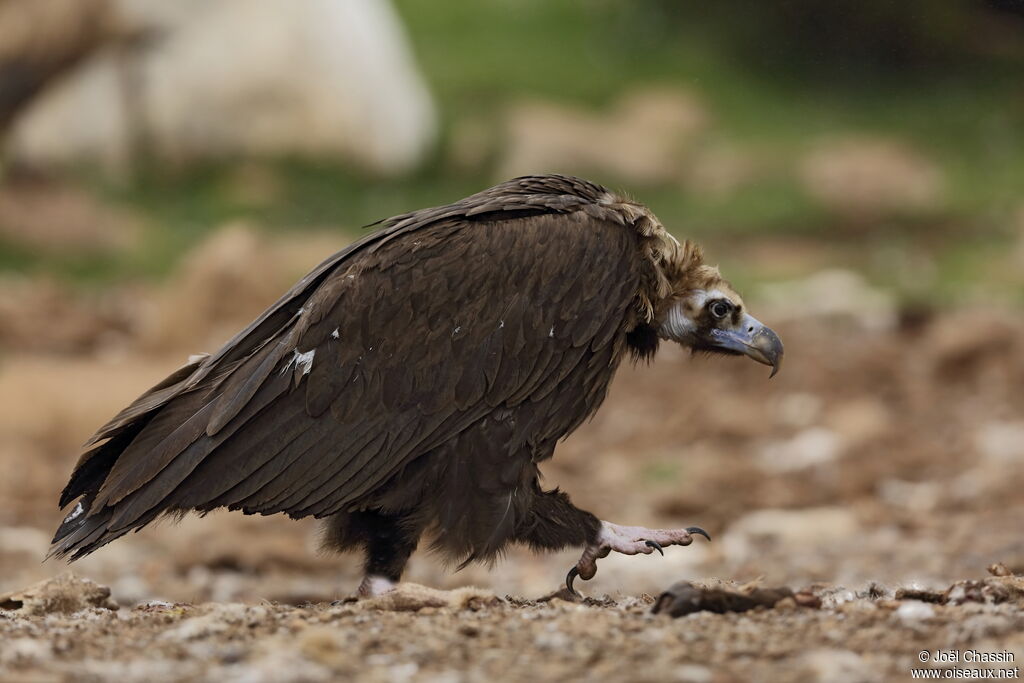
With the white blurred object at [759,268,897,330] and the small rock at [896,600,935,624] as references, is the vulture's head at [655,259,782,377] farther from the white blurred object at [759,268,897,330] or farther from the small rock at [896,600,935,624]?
the white blurred object at [759,268,897,330]

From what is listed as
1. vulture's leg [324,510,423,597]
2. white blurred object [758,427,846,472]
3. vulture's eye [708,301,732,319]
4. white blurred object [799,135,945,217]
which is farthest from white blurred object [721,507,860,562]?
white blurred object [799,135,945,217]

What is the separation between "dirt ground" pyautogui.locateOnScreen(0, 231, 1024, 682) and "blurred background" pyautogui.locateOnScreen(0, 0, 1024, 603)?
45mm

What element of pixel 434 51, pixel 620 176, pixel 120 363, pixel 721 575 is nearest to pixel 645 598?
pixel 721 575

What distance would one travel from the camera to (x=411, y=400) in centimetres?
503

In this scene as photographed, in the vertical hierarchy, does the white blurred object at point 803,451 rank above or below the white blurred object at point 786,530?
above

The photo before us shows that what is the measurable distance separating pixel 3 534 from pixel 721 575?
4450 mm

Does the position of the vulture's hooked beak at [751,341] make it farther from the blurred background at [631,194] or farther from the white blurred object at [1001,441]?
the white blurred object at [1001,441]

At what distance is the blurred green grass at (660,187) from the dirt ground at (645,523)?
79.6 inches

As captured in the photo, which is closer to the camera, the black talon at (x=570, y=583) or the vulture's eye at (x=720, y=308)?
the black talon at (x=570, y=583)

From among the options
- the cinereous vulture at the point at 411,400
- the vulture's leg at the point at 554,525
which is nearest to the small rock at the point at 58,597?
the cinereous vulture at the point at 411,400

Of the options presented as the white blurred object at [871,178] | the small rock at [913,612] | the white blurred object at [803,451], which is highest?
the white blurred object at [871,178]

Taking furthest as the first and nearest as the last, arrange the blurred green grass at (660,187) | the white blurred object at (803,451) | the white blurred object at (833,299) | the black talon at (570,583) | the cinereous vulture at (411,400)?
the blurred green grass at (660,187) < the white blurred object at (833,299) < the white blurred object at (803,451) < the black talon at (570,583) < the cinereous vulture at (411,400)

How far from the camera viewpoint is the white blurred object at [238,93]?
1703 centimetres

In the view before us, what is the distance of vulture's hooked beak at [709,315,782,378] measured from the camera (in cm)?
554
